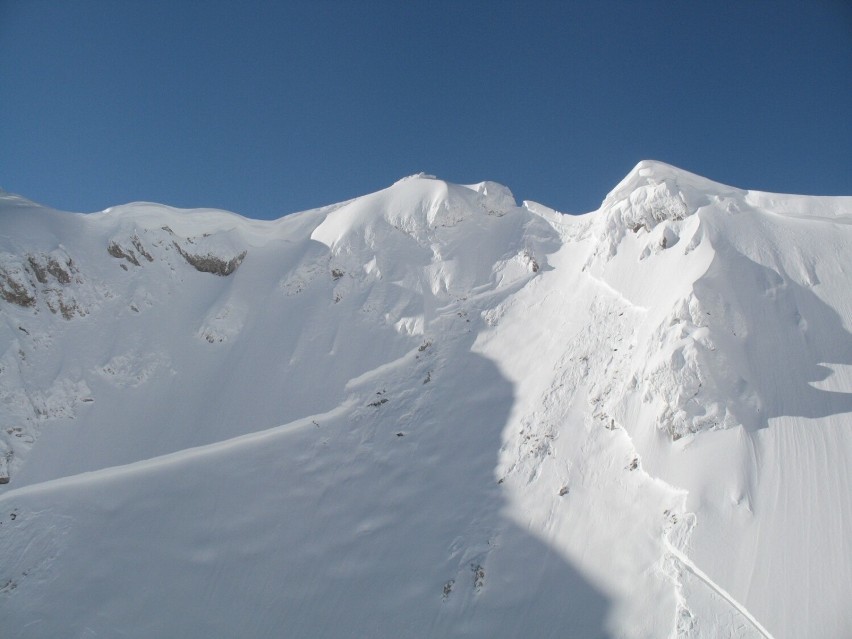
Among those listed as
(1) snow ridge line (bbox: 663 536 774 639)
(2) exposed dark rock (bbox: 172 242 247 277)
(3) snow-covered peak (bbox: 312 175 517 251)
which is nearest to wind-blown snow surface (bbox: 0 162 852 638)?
(1) snow ridge line (bbox: 663 536 774 639)

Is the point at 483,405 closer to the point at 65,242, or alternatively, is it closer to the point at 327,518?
the point at 327,518

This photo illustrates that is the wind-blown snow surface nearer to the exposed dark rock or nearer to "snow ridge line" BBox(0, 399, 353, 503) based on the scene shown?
"snow ridge line" BBox(0, 399, 353, 503)

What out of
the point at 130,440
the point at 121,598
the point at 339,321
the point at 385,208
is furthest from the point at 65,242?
the point at 121,598

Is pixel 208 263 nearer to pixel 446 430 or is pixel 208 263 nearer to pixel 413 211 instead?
pixel 413 211

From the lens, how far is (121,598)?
1612 centimetres

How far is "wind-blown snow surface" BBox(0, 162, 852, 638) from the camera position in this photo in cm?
1330

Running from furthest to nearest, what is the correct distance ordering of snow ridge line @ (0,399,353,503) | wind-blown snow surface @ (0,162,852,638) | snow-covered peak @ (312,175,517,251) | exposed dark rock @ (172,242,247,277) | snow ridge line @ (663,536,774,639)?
snow-covered peak @ (312,175,517,251) → exposed dark rock @ (172,242,247,277) → snow ridge line @ (0,399,353,503) → wind-blown snow surface @ (0,162,852,638) → snow ridge line @ (663,536,774,639)

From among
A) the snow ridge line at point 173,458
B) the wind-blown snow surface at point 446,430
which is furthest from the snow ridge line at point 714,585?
the snow ridge line at point 173,458

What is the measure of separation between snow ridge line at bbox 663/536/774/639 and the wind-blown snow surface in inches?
2.5

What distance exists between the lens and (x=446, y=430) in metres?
19.9

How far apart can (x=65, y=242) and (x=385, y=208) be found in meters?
15.1

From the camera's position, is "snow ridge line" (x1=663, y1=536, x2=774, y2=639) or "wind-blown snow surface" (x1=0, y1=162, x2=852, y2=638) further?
"wind-blown snow surface" (x1=0, y1=162, x2=852, y2=638)

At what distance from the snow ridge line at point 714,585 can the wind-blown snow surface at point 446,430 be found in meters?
0.06

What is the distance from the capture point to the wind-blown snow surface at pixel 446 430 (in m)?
13.3
